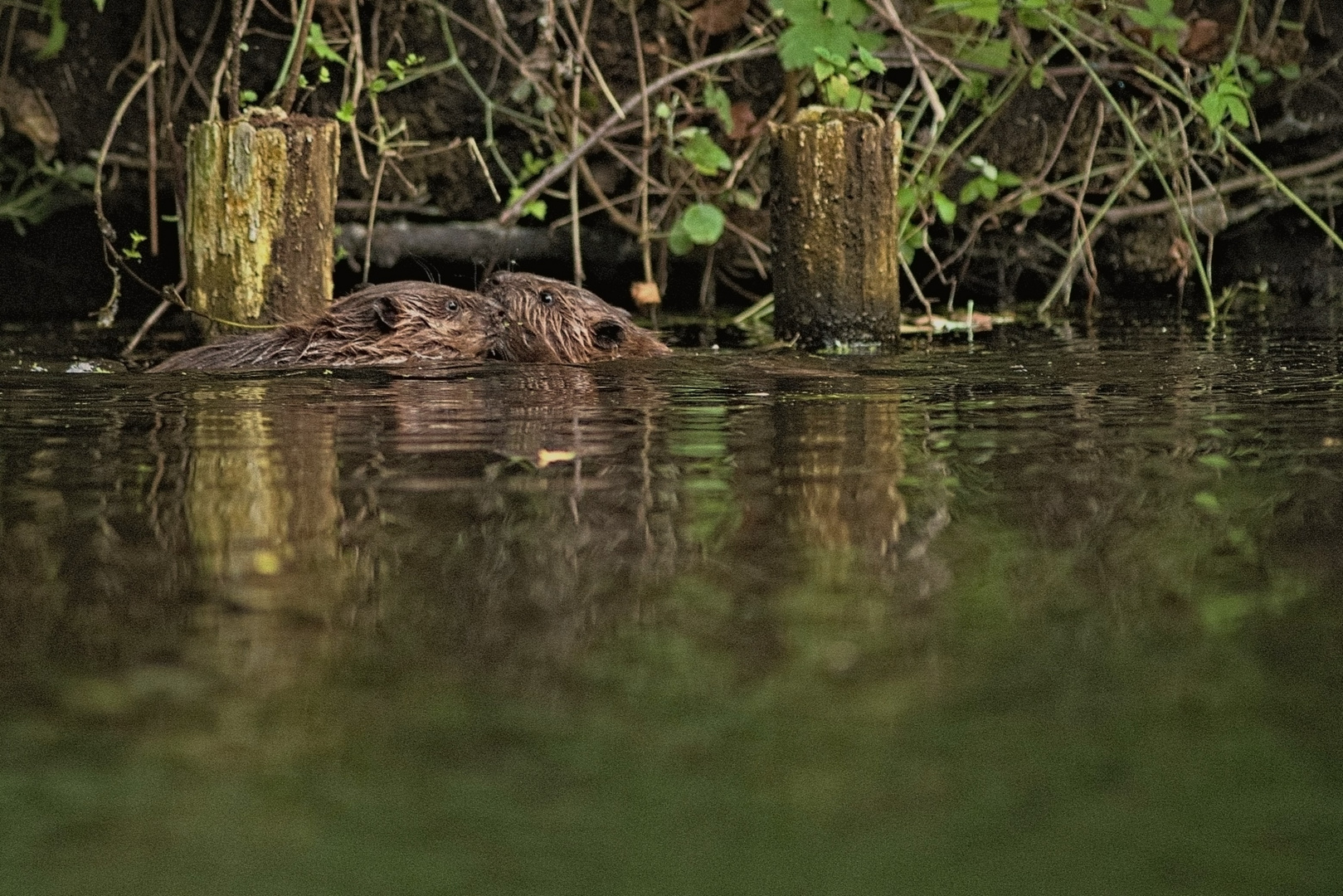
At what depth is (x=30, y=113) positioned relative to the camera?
24.2 feet

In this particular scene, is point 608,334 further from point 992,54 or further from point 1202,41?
point 1202,41

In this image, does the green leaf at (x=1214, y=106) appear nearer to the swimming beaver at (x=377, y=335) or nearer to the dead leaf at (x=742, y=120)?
the dead leaf at (x=742, y=120)

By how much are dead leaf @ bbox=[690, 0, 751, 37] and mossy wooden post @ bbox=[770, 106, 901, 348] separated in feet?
4.87

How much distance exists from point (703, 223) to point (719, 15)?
3.80ft

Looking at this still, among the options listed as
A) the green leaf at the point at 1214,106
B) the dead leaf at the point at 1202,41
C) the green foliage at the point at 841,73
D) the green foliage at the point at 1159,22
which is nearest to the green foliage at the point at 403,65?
the green foliage at the point at 841,73

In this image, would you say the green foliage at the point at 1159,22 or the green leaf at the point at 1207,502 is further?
the green foliage at the point at 1159,22

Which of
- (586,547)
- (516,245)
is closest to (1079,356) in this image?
(516,245)

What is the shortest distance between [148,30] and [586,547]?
5089 millimetres

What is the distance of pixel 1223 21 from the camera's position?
26.4 feet

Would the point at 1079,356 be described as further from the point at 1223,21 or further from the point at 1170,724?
the point at 1170,724

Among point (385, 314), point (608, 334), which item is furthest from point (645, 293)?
point (385, 314)

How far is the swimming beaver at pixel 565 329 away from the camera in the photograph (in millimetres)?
6012

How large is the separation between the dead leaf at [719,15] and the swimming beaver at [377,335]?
6.52 feet

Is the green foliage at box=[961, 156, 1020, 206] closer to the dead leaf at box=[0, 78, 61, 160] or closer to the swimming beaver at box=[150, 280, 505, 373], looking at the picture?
the swimming beaver at box=[150, 280, 505, 373]
